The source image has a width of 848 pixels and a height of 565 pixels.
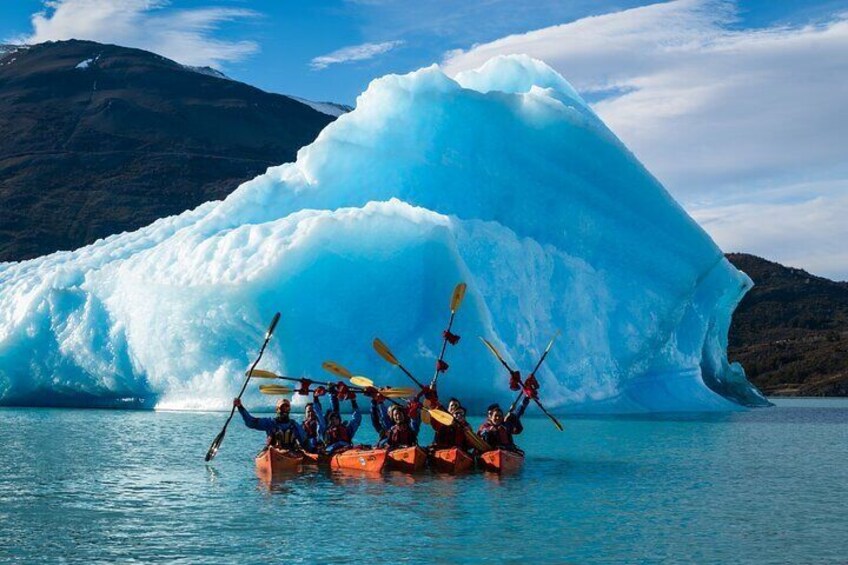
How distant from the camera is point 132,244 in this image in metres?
26.8

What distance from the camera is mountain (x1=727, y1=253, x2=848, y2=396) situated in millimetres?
56906

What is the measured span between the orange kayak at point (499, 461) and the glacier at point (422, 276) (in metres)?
7.65

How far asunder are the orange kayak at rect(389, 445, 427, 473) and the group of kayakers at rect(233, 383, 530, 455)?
0.16 m

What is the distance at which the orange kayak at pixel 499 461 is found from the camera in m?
14.7

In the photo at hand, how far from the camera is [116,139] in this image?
69188 mm

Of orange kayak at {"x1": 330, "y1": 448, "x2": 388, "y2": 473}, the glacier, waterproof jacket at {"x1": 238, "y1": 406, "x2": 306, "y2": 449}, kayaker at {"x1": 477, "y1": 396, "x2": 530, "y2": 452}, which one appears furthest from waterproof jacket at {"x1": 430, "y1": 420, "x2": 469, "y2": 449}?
the glacier

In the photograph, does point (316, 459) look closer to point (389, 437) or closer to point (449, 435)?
point (389, 437)

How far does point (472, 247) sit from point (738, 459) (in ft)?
30.1

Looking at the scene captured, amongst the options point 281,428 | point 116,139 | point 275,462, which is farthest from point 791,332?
point 275,462

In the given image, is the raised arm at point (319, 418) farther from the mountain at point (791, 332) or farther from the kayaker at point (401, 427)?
the mountain at point (791, 332)

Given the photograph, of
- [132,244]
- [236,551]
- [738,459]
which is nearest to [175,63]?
[132,244]

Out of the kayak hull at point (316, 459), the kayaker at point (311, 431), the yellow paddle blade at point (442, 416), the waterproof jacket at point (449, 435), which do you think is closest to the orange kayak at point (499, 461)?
the waterproof jacket at point (449, 435)

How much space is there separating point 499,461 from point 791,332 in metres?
57.5

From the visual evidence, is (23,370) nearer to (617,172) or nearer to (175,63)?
(617,172)
